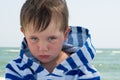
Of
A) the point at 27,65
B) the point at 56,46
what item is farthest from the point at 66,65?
the point at 27,65

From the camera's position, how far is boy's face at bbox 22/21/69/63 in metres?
2.76

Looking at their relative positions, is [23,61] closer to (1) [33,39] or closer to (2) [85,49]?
(1) [33,39]

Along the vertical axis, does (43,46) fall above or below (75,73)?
above

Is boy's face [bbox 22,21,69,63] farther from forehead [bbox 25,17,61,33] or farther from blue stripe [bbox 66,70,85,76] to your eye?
blue stripe [bbox 66,70,85,76]

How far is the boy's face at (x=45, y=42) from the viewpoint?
2756 mm

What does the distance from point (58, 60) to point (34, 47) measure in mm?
258

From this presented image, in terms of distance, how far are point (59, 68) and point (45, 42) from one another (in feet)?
0.79

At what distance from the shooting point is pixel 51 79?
112 inches

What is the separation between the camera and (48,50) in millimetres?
2797

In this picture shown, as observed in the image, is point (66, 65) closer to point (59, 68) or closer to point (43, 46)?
point (59, 68)

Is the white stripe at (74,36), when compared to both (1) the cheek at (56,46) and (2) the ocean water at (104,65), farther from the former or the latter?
(2) the ocean water at (104,65)

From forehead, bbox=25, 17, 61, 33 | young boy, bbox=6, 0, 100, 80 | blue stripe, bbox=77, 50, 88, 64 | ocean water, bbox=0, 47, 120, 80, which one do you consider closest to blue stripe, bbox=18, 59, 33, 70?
young boy, bbox=6, 0, 100, 80

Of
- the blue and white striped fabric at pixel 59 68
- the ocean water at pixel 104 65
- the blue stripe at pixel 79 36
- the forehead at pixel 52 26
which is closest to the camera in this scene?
the forehead at pixel 52 26

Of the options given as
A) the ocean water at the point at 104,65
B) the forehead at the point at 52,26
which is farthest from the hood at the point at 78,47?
the ocean water at the point at 104,65
